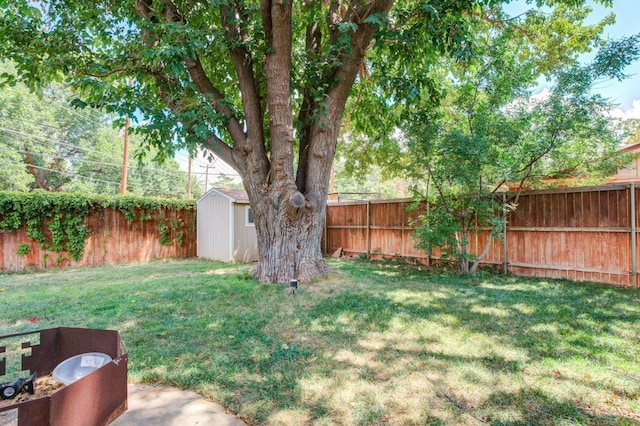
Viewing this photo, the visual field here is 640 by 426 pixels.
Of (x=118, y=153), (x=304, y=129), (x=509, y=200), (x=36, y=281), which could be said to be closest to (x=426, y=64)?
(x=304, y=129)

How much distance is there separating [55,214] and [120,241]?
169 centimetres

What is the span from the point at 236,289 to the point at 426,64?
16.5 feet

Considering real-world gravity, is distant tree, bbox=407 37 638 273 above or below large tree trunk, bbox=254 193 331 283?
above

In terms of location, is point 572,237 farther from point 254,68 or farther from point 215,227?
point 215,227

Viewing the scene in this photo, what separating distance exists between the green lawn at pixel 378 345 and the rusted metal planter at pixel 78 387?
71 centimetres

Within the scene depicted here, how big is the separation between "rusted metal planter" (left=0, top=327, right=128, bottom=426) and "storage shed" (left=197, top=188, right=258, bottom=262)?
787 cm

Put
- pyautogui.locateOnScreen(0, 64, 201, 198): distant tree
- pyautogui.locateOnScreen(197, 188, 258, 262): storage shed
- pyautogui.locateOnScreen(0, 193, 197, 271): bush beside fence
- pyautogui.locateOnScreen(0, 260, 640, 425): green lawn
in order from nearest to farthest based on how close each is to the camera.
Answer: pyautogui.locateOnScreen(0, 260, 640, 425): green lawn < pyautogui.locateOnScreen(0, 193, 197, 271): bush beside fence < pyautogui.locateOnScreen(197, 188, 258, 262): storage shed < pyautogui.locateOnScreen(0, 64, 201, 198): distant tree

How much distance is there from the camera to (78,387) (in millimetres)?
1194

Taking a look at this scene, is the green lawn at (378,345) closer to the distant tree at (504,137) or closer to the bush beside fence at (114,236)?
the distant tree at (504,137)

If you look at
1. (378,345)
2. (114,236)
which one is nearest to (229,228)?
(114,236)

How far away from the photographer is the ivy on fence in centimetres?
800

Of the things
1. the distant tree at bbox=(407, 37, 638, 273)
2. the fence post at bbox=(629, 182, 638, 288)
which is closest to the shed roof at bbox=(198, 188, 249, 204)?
the distant tree at bbox=(407, 37, 638, 273)

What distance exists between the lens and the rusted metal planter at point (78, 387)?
1.05 metres

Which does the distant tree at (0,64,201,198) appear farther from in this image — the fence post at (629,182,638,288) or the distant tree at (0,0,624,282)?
the fence post at (629,182,638,288)
